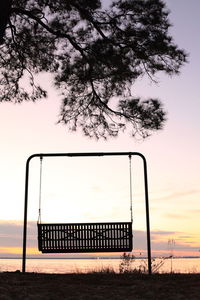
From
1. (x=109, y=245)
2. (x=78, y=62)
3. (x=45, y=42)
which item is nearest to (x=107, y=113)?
(x=78, y=62)

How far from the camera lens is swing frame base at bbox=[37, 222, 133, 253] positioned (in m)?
7.14

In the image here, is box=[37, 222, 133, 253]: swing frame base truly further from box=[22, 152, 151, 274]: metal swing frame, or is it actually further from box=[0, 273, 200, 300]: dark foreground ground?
box=[0, 273, 200, 300]: dark foreground ground

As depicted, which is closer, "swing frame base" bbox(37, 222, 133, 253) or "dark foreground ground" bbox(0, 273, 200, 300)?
"dark foreground ground" bbox(0, 273, 200, 300)

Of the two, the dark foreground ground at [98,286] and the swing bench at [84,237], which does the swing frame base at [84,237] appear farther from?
the dark foreground ground at [98,286]

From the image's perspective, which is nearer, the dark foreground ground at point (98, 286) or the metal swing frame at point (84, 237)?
the dark foreground ground at point (98, 286)

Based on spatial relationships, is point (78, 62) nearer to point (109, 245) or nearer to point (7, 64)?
point (7, 64)

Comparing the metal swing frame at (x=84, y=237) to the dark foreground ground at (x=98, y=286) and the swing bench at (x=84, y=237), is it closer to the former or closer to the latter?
the swing bench at (x=84, y=237)

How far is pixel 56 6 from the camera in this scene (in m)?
8.97

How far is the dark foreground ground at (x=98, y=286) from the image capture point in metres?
5.36

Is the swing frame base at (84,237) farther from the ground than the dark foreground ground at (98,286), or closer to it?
farther from the ground

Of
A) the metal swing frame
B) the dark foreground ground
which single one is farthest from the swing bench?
the dark foreground ground

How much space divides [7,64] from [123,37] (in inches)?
97.0

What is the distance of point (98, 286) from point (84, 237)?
1.27 m

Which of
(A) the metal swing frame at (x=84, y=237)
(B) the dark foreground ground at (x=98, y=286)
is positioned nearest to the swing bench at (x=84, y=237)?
(A) the metal swing frame at (x=84, y=237)
